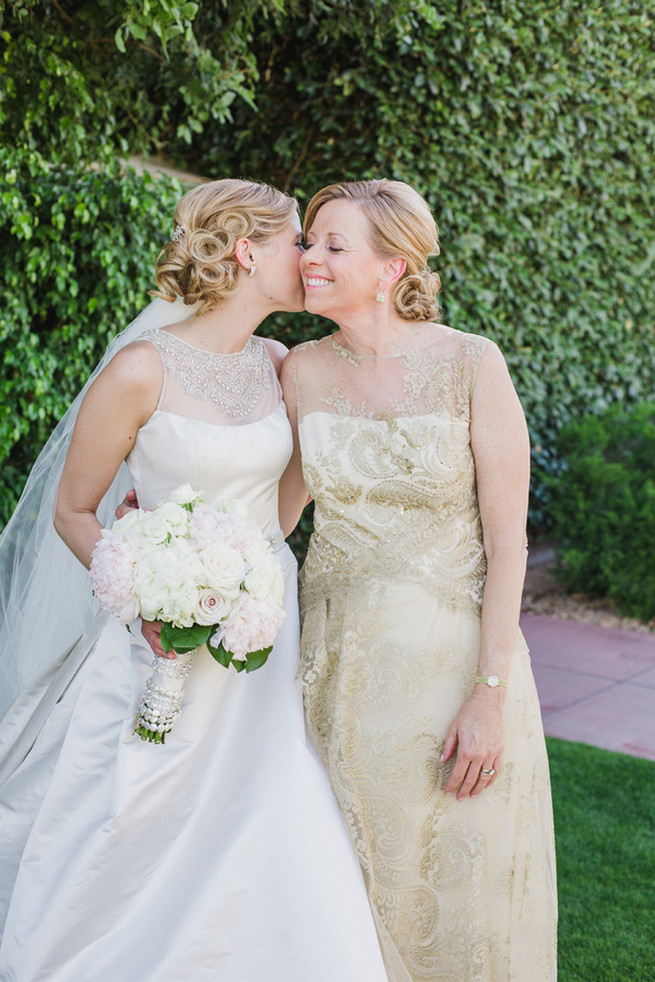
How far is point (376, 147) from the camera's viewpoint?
6.53m

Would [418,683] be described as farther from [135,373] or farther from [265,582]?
[135,373]

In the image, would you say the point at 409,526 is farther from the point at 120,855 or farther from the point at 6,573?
the point at 6,573

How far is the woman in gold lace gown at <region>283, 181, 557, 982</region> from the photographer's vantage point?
7.60ft

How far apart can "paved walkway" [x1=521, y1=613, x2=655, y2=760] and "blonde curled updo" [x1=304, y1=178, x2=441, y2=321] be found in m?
3.12

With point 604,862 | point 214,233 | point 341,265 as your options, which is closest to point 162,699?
point 341,265

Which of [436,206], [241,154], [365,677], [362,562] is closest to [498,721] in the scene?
[365,677]

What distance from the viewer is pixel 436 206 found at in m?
6.85

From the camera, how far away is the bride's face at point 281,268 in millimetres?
2662

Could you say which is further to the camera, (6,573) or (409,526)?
(6,573)

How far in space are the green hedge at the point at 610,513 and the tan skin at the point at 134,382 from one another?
5013mm

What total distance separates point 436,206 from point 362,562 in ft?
16.3

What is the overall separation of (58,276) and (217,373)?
83.5 inches

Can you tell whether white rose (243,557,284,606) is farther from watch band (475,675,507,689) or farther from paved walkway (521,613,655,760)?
paved walkway (521,613,655,760)

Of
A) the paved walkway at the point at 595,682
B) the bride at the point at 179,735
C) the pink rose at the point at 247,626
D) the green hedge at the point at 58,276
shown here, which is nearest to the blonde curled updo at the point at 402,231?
the bride at the point at 179,735
